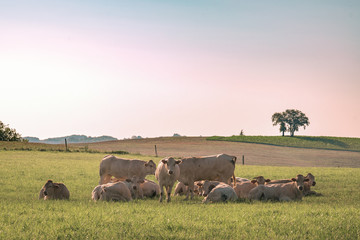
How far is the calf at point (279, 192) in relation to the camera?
17.9 metres

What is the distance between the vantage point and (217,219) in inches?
477

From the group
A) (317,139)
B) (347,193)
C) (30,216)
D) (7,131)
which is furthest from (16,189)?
(317,139)

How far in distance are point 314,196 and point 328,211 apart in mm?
6719

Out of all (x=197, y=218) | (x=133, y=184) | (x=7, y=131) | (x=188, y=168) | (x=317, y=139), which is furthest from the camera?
(x=317, y=139)

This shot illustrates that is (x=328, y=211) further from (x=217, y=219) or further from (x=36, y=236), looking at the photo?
(x=36, y=236)

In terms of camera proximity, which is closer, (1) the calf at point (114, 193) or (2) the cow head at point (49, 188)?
(1) the calf at point (114, 193)

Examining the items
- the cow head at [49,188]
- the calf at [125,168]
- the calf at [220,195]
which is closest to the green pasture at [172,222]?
the calf at [220,195]

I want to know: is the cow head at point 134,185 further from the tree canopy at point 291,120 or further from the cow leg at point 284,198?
the tree canopy at point 291,120

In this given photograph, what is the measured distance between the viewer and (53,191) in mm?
17578

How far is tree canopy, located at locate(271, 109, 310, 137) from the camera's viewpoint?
133 meters

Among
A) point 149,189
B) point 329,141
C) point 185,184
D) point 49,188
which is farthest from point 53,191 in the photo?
point 329,141

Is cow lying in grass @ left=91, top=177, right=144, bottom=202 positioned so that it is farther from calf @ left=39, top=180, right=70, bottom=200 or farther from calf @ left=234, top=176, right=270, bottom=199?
calf @ left=234, top=176, right=270, bottom=199

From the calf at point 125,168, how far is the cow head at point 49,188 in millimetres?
4135

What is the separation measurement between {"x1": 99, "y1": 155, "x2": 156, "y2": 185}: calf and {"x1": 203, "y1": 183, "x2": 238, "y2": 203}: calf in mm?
4906
